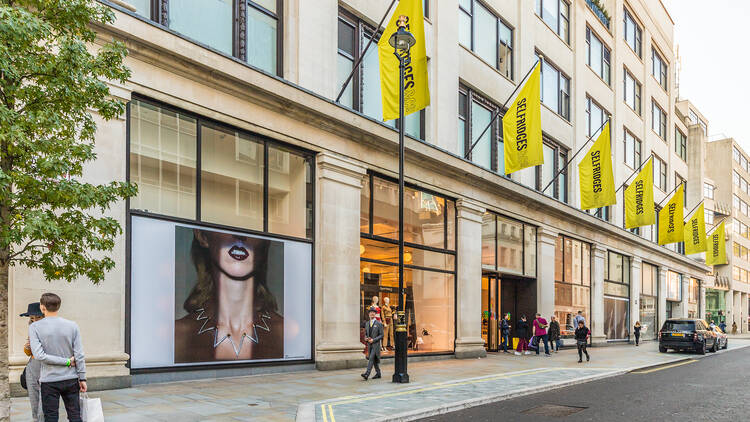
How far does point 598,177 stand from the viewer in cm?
2664

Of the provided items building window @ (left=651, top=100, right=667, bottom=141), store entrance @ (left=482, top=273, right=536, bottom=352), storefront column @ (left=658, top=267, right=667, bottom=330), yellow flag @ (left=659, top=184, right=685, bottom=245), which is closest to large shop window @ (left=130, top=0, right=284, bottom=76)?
store entrance @ (left=482, top=273, right=536, bottom=352)

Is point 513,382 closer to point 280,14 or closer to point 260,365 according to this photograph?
point 260,365

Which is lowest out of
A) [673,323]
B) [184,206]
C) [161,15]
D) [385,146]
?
[673,323]

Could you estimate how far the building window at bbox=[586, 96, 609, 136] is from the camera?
112ft

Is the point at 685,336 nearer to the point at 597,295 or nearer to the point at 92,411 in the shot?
the point at 597,295

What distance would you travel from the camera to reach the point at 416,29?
642 inches

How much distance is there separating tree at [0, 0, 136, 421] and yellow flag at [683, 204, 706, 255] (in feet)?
138

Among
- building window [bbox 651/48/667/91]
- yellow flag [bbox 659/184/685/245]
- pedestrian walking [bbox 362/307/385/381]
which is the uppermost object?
building window [bbox 651/48/667/91]

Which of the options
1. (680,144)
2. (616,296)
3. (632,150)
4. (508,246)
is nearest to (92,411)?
(508,246)

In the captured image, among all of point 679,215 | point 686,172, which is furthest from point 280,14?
point 686,172

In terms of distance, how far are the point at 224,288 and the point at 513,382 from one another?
698cm

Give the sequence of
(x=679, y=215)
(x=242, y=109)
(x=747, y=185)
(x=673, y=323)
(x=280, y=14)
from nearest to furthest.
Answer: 1. (x=242, y=109)
2. (x=280, y=14)
3. (x=673, y=323)
4. (x=679, y=215)
5. (x=747, y=185)

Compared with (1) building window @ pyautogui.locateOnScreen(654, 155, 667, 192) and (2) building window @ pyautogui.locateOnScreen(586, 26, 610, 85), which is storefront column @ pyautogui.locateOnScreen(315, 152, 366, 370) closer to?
(2) building window @ pyautogui.locateOnScreen(586, 26, 610, 85)

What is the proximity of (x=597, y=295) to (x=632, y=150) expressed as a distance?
39.5 feet
